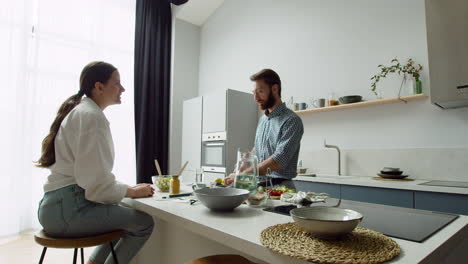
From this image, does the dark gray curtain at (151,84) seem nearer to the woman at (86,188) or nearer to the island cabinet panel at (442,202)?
the woman at (86,188)

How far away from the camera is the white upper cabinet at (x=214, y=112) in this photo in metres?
3.47

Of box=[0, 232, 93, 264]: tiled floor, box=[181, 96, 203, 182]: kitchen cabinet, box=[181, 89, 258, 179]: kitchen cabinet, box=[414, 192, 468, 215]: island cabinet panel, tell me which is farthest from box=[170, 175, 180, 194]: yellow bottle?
box=[181, 96, 203, 182]: kitchen cabinet

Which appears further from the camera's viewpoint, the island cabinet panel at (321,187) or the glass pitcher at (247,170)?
the island cabinet panel at (321,187)

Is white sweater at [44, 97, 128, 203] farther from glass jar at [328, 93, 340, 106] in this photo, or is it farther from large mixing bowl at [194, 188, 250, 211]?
glass jar at [328, 93, 340, 106]

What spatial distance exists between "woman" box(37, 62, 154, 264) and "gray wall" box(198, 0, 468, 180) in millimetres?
2166

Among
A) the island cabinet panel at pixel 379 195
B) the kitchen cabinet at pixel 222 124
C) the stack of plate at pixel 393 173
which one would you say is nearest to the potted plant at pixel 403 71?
the stack of plate at pixel 393 173

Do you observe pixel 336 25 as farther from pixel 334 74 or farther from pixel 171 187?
pixel 171 187

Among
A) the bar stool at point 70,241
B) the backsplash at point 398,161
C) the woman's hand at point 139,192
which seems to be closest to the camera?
the bar stool at point 70,241

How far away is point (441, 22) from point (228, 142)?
229cm

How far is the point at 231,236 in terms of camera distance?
78 cm

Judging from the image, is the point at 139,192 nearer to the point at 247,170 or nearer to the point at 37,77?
the point at 247,170

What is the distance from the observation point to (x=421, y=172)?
2346 mm

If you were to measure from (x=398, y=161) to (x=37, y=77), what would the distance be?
161 inches

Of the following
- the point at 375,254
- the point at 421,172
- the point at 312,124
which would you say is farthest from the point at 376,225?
the point at 312,124
